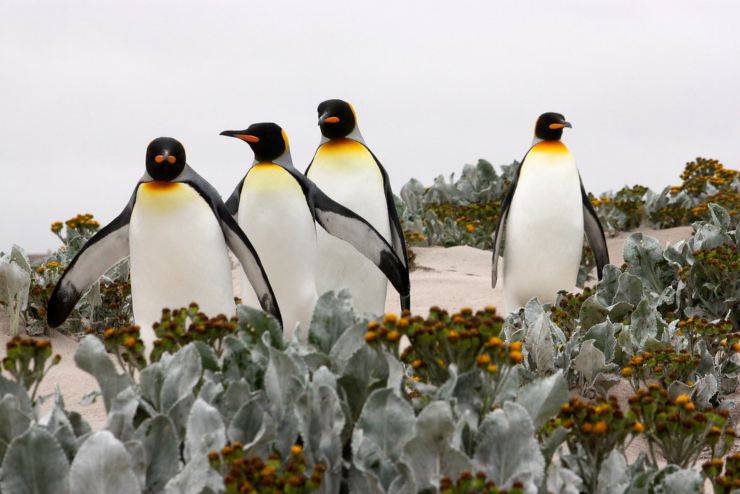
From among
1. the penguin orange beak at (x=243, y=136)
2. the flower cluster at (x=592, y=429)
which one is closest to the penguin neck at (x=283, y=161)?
the penguin orange beak at (x=243, y=136)

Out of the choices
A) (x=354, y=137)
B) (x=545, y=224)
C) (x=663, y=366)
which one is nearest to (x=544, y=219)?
(x=545, y=224)

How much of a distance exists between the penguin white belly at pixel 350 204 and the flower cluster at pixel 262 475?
3463 mm

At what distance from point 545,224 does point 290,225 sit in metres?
2.37

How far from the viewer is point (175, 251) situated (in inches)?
184

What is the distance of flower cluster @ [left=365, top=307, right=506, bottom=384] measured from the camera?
7.95 ft

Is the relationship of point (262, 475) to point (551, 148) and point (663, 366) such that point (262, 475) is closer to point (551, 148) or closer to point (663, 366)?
point (663, 366)

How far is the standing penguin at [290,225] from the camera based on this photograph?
16.9 ft

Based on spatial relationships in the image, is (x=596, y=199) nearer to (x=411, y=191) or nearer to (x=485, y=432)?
(x=411, y=191)

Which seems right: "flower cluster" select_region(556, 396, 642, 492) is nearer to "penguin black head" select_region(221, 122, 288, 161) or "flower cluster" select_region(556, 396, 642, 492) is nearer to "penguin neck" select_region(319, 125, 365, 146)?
"penguin black head" select_region(221, 122, 288, 161)

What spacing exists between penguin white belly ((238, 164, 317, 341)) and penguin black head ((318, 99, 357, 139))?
0.72m

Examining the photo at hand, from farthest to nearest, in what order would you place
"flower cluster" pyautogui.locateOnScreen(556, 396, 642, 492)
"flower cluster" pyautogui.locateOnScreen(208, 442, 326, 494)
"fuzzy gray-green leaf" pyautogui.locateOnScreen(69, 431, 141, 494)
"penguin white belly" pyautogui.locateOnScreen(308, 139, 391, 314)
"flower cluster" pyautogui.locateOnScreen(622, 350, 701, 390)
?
"penguin white belly" pyautogui.locateOnScreen(308, 139, 391, 314), "flower cluster" pyautogui.locateOnScreen(622, 350, 701, 390), "flower cluster" pyautogui.locateOnScreen(556, 396, 642, 492), "fuzzy gray-green leaf" pyautogui.locateOnScreen(69, 431, 141, 494), "flower cluster" pyautogui.locateOnScreen(208, 442, 326, 494)

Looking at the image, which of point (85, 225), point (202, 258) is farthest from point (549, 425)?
point (85, 225)

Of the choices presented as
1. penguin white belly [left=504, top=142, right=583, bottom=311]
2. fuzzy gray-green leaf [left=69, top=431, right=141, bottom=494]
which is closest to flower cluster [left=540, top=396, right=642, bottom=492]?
fuzzy gray-green leaf [left=69, top=431, right=141, bottom=494]

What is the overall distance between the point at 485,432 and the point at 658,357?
190 centimetres
